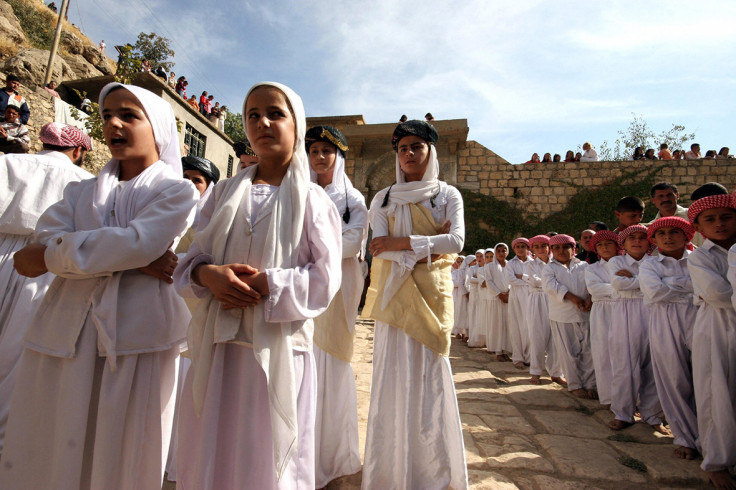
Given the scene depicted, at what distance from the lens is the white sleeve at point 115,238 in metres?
1.45

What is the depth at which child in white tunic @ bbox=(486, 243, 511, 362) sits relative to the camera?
300 inches

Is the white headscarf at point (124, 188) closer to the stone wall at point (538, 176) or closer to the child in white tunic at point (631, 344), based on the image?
the child in white tunic at point (631, 344)

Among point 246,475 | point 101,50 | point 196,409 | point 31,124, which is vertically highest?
point 101,50

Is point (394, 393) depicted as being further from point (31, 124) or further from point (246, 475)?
point (31, 124)

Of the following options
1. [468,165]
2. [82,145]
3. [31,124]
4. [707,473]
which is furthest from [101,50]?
[707,473]

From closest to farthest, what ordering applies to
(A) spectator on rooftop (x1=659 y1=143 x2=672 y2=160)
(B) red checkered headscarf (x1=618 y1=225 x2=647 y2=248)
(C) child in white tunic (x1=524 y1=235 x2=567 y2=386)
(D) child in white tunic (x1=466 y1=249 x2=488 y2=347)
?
1. (B) red checkered headscarf (x1=618 y1=225 x2=647 y2=248)
2. (C) child in white tunic (x1=524 y1=235 x2=567 y2=386)
3. (D) child in white tunic (x1=466 y1=249 x2=488 y2=347)
4. (A) spectator on rooftop (x1=659 y1=143 x2=672 y2=160)

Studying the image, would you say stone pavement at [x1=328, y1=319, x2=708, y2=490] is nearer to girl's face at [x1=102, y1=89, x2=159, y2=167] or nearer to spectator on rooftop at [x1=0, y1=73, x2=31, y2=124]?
girl's face at [x1=102, y1=89, x2=159, y2=167]

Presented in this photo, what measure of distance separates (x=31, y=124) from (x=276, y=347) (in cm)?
1287

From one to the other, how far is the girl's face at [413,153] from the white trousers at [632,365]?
2734mm

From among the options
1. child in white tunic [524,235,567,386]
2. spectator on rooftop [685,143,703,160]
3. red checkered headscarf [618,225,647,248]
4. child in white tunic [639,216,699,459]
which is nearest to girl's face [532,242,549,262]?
child in white tunic [524,235,567,386]

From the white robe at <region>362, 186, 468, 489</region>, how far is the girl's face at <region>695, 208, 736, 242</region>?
1.90 m

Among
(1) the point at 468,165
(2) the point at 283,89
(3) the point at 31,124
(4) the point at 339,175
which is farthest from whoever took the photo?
(1) the point at 468,165

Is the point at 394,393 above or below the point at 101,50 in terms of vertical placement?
below

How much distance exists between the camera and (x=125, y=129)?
1727mm
